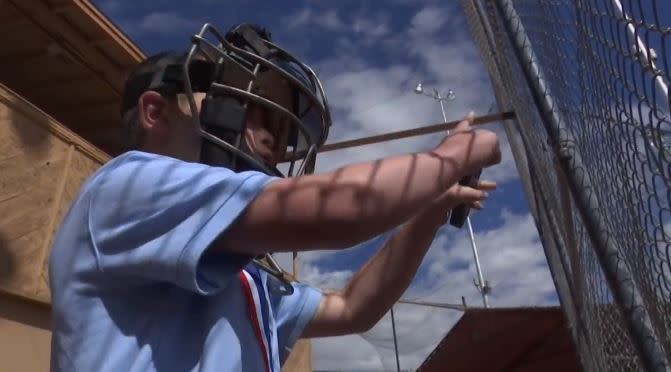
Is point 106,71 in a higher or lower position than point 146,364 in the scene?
lower

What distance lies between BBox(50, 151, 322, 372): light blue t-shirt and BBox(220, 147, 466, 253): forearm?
1.3 inches

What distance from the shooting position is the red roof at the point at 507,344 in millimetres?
6188

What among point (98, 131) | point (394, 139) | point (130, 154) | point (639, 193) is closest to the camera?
point (130, 154)

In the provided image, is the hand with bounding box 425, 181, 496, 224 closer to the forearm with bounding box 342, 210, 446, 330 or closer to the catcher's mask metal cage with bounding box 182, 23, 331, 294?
the forearm with bounding box 342, 210, 446, 330

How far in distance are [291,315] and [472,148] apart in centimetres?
60

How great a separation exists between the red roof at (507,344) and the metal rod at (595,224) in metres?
4.63

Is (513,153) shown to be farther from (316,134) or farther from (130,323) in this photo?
(130,323)

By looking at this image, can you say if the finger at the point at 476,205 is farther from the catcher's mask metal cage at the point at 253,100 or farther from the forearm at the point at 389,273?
the catcher's mask metal cage at the point at 253,100

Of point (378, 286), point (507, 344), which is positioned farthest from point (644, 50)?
point (507, 344)

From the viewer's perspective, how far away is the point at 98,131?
7.21 m

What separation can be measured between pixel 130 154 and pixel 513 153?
4.90 feet

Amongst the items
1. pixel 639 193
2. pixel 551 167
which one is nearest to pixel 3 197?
pixel 551 167

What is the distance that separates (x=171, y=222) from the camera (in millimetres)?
1027

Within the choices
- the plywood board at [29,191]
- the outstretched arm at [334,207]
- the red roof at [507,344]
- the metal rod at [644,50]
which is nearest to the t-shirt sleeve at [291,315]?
the outstretched arm at [334,207]
